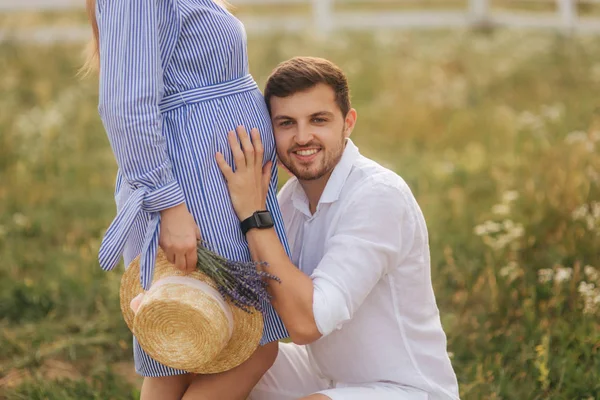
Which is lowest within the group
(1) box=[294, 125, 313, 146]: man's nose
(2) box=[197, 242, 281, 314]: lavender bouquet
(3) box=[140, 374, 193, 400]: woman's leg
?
(3) box=[140, 374, 193, 400]: woman's leg

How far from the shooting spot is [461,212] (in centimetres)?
514

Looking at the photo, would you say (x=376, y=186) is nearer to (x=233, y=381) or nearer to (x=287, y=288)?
(x=287, y=288)

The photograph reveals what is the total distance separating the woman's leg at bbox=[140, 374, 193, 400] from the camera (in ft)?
8.36

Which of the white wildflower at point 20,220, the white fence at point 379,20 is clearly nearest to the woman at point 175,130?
the white wildflower at point 20,220

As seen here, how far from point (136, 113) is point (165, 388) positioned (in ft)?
2.80

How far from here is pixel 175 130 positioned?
7.90 ft

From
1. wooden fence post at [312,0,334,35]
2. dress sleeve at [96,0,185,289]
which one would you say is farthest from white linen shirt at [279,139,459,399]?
wooden fence post at [312,0,334,35]

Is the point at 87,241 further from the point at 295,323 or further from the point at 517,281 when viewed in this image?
the point at 295,323

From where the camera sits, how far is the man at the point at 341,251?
242 cm

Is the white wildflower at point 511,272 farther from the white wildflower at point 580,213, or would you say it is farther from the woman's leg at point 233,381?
the woman's leg at point 233,381

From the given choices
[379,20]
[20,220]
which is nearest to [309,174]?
[20,220]

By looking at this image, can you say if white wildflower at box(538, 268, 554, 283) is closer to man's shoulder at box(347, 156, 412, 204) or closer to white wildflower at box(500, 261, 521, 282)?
white wildflower at box(500, 261, 521, 282)

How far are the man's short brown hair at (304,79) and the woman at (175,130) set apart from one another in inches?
2.7

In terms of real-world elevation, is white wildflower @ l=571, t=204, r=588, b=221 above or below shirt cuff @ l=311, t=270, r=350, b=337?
below
